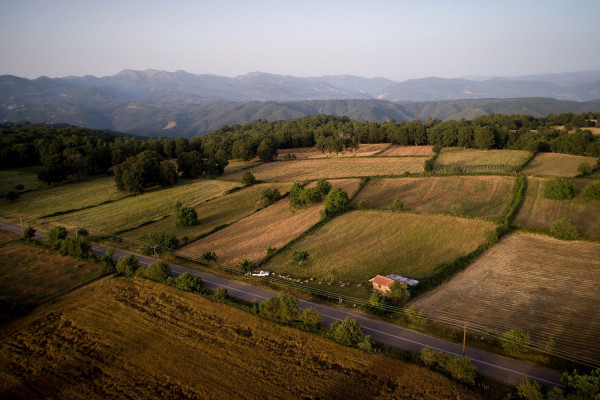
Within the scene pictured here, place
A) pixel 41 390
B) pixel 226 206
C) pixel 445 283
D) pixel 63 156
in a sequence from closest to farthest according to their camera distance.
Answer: pixel 41 390, pixel 445 283, pixel 226 206, pixel 63 156

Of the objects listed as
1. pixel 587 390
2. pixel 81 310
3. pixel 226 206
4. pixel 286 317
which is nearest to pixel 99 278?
pixel 81 310

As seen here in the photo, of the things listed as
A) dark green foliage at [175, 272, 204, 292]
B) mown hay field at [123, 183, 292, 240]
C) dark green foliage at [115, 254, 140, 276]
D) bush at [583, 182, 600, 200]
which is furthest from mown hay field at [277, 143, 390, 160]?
dark green foliage at [175, 272, 204, 292]

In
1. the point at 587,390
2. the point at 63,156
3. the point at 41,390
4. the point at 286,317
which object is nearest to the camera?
the point at 587,390

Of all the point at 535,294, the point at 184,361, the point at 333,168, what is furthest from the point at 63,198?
the point at 535,294

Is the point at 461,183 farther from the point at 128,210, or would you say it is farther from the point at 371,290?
the point at 128,210

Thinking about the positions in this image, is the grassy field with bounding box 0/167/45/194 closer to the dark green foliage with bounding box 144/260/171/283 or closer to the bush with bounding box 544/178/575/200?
the dark green foliage with bounding box 144/260/171/283
